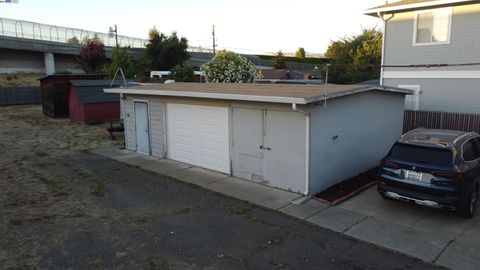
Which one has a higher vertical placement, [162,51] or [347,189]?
[162,51]

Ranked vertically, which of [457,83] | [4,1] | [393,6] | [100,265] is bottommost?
[100,265]

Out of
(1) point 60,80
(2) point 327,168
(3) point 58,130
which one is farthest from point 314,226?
(1) point 60,80

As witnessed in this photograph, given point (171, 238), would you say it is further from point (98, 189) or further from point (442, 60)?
point (442, 60)

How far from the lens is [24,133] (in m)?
20.0

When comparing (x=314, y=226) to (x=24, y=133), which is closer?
(x=314, y=226)

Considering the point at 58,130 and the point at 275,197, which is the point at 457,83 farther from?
the point at 58,130

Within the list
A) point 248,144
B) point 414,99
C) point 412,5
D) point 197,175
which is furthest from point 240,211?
point 412,5

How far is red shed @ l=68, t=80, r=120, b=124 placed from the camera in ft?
74.4

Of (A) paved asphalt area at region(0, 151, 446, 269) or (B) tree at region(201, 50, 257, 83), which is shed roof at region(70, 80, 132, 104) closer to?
(B) tree at region(201, 50, 257, 83)

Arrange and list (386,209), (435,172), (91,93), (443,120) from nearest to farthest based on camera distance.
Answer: (435,172), (386,209), (443,120), (91,93)

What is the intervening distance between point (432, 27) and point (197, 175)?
469 inches

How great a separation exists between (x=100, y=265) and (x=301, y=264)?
3370mm

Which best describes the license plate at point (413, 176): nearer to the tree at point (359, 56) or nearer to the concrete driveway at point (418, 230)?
the concrete driveway at point (418, 230)

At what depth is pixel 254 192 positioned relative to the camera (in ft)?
32.1
